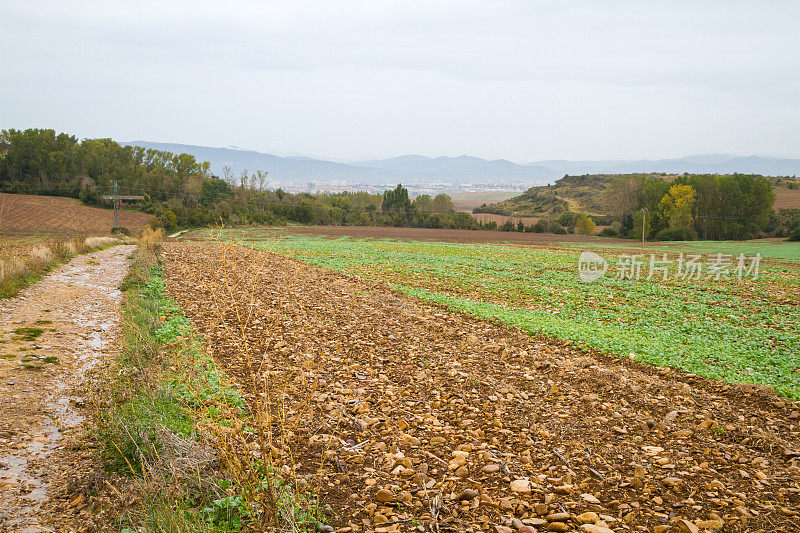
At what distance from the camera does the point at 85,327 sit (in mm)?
12172

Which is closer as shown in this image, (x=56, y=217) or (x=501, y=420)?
(x=501, y=420)

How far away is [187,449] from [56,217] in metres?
71.0

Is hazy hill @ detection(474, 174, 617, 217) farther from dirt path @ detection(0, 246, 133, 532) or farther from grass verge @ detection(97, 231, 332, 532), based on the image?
grass verge @ detection(97, 231, 332, 532)

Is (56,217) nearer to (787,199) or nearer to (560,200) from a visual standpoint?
(560,200)

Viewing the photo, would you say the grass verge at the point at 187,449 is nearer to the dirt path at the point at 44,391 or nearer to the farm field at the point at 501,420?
the farm field at the point at 501,420

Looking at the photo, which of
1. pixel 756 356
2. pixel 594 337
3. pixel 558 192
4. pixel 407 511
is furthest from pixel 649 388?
pixel 558 192

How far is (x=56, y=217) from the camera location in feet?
201

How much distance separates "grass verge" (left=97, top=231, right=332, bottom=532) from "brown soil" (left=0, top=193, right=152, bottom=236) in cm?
4915

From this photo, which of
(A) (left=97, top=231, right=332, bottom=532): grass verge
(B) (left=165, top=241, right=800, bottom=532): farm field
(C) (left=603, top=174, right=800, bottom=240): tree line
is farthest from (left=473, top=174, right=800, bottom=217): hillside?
(A) (left=97, top=231, right=332, bottom=532): grass verge

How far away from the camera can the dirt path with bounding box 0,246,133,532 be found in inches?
196

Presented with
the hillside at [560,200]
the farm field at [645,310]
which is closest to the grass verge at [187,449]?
the farm field at [645,310]

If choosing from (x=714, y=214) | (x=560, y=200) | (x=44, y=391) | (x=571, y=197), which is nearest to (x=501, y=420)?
(x=44, y=391)

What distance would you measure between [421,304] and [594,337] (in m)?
5.72

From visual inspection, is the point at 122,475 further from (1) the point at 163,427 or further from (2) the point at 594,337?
(2) the point at 594,337
